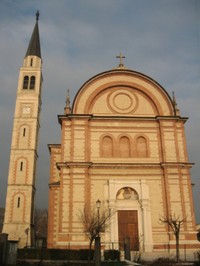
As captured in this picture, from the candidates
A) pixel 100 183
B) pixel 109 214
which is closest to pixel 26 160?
pixel 100 183

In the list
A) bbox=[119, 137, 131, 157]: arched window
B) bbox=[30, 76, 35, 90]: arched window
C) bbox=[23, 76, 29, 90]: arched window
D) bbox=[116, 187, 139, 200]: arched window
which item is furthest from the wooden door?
bbox=[23, 76, 29, 90]: arched window

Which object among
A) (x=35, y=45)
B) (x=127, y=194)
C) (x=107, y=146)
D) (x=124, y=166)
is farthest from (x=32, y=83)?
(x=127, y=194)

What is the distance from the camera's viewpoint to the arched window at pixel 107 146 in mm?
31984

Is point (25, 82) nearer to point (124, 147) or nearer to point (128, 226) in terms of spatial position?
point (124, 147)

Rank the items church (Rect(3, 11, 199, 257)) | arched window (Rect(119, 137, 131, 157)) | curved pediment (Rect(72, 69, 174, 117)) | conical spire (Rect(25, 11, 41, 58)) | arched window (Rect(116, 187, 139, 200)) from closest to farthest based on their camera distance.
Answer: church (Rect(3, 11, 199, 257))
arched window (Rect(116, 187, 139, 200))
arched window (Rect(119, 137, 131, 157))
curved pediment (Rect(72, 69, 174, 117))
conical spire (Rect(25, 11, 41, 58))

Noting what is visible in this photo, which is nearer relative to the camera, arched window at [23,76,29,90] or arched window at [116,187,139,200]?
arched window at [116,187,139,200]

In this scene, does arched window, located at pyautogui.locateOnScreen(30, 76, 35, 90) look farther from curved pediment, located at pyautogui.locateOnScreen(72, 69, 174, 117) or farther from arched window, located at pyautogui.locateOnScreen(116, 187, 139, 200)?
arched window, located at pyautogui.locateOnScreen(116, 187, 139, 200)

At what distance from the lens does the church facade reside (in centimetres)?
2880

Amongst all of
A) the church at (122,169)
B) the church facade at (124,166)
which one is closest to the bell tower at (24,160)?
the church at (122,169)

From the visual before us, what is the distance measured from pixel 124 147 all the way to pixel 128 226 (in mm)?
7994

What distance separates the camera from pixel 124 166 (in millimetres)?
30906

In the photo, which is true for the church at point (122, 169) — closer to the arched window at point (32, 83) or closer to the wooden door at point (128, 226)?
the wooden door at point (128, 226)

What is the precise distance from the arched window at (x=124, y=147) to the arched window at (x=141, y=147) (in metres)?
1.05

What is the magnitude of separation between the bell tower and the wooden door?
1406cm
